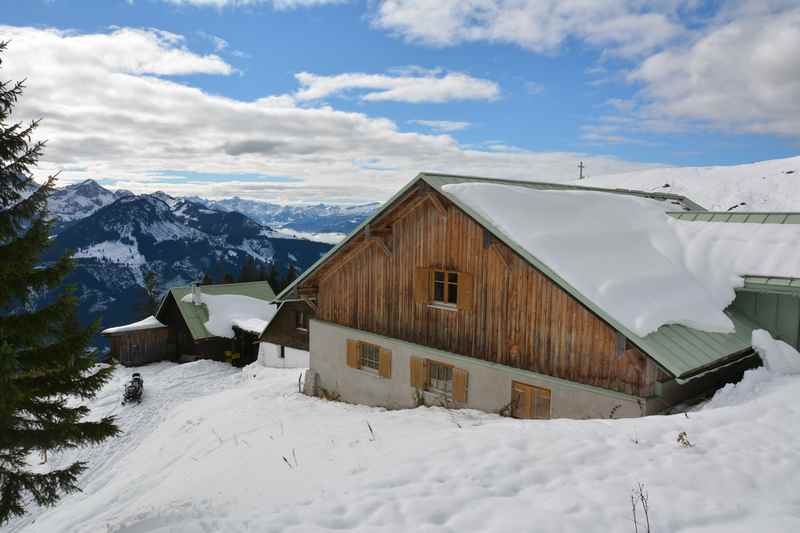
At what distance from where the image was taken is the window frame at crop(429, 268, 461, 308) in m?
14.3

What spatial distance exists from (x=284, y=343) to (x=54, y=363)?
19365 millimetres

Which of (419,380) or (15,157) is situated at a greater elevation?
(15,157)

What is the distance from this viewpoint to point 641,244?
14.8m

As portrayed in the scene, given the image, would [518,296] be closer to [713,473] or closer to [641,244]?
[641,244]

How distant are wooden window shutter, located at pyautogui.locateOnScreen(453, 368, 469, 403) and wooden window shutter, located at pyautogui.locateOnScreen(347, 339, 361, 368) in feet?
14.5

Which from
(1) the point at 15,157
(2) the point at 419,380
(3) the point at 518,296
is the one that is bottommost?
(2) the point at 419,380

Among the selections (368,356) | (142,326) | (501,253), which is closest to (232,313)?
(142,326)

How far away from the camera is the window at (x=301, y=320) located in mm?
29391

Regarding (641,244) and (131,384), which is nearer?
(641,244)

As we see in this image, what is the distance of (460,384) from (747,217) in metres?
11.1

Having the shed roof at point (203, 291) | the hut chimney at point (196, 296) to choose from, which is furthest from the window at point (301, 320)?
the hut chimney at point (196, 296)

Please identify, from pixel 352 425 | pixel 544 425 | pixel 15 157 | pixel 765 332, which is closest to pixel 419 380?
pixel 352 425

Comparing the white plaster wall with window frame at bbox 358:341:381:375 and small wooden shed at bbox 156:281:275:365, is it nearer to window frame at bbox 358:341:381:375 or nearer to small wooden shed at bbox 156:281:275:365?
window frame at bbox 358:341:381:375

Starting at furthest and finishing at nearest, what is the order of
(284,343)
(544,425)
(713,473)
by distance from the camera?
(284,343)
(544,425)
(713,473)
